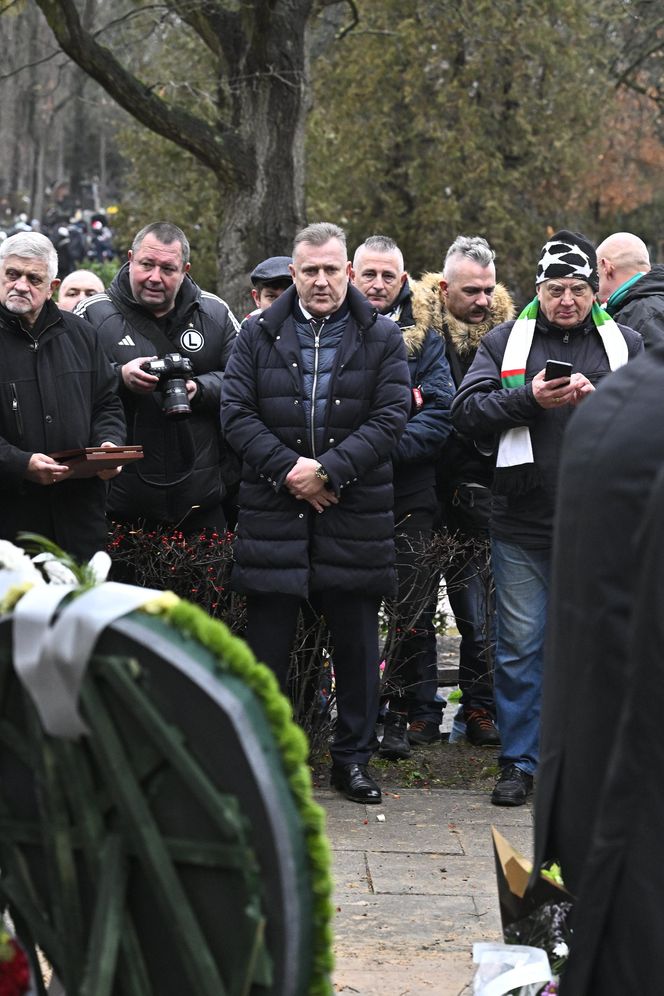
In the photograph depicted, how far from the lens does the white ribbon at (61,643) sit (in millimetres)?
2619

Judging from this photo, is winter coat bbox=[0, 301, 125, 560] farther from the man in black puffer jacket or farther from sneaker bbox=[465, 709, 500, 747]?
sneaker bbox=[465, 709, 500, 747]

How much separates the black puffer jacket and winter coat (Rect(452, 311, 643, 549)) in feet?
1.06

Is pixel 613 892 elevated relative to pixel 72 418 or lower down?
lower down

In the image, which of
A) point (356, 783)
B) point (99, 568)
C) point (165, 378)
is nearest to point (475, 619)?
point (356, 783)

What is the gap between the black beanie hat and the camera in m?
6.27

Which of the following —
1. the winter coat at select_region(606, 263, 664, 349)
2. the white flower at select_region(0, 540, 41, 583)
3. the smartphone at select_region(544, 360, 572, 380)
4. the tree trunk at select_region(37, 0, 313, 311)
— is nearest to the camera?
the white flower at select_region(0, 540, 41, 583)

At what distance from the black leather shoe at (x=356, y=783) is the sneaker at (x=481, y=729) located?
3.67 ft

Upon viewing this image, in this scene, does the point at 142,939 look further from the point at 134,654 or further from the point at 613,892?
the point at 613,892

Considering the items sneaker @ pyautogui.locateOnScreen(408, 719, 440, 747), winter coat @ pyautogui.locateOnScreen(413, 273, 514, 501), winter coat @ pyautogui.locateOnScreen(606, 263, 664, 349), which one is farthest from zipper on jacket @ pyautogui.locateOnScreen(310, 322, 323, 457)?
sneaker @ pyautogui.locateOnScreen(408, 719, 440, 747)

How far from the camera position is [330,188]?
25.6 meters

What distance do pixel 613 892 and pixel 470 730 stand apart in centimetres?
505

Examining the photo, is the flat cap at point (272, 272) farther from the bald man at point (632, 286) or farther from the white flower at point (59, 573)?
the white flower at point (59, 573)

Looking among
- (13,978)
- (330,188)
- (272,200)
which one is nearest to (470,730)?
(13,978)

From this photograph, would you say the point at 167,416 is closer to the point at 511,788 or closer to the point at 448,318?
the point at 448,318
